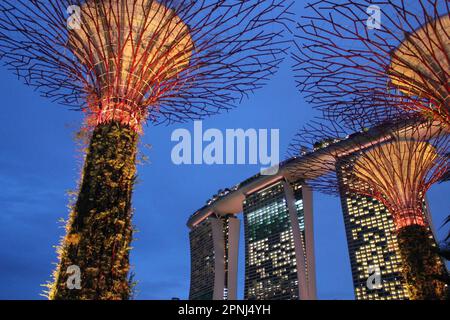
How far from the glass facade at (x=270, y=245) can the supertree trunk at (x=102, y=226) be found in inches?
2060

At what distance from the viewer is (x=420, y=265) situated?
1274 cm

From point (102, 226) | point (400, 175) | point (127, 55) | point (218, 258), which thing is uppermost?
point (218, 258)

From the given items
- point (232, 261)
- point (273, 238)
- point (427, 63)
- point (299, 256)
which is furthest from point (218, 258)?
point (427, 63)

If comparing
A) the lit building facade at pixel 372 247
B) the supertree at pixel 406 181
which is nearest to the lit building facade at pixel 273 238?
the lit building facade at pixel 372 247

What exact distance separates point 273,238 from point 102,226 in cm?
6054

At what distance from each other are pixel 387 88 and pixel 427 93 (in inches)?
39.5

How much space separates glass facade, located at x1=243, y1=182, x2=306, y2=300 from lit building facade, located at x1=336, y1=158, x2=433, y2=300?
29.8 feet

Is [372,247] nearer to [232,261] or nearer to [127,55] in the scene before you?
[232,261]

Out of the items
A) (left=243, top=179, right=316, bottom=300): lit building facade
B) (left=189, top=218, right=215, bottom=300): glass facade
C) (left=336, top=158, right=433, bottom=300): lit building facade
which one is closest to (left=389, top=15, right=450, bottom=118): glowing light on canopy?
(left=336, top=158, right=433, bottom=300): lit building facade

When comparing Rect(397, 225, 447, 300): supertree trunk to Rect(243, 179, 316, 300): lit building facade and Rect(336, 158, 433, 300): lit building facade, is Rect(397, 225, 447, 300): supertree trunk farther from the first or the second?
Rect(243, 179, 316, 300): lit building facade

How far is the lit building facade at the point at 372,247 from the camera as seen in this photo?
46.9m

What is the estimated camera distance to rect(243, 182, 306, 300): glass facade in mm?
60375

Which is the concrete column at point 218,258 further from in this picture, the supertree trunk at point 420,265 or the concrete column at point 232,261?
the supertree trunk at point 420,265
